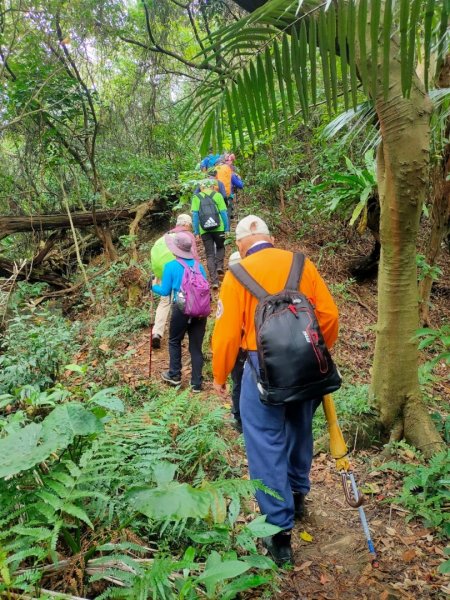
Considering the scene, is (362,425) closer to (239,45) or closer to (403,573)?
(403,573)

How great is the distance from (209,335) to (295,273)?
4051 mm

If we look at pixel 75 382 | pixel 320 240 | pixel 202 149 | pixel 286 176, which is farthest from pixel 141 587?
pixel 286 176

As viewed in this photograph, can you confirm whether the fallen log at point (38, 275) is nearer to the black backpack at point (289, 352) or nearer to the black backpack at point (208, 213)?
the black backpack at point (208, 213)

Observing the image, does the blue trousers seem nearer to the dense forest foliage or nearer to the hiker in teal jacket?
the dense forest foliage

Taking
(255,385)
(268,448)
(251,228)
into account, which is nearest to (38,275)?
(251,228)

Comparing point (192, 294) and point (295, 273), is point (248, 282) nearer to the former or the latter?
point (295, 273)

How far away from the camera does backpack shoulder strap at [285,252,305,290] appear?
8.34ft

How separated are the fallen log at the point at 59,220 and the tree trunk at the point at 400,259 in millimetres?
8769

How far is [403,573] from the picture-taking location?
8.45ft

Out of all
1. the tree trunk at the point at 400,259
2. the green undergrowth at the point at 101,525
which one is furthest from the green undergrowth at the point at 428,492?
the green undergrowth at the point at 101,525

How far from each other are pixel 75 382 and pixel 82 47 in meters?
9.26

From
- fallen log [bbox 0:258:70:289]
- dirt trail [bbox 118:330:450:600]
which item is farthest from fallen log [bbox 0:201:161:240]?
dirt trail [bbox 118:330:450:600]

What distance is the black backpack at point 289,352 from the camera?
2.31m

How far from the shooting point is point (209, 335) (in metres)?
→ 6.50
